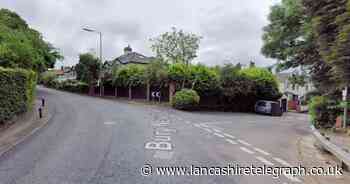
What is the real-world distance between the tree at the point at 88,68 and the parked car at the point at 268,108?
21.7 m

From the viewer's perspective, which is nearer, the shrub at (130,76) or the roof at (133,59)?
the shrub at (130,76)

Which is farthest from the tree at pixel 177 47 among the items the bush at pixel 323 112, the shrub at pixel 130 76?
the bush at pixel 323 112

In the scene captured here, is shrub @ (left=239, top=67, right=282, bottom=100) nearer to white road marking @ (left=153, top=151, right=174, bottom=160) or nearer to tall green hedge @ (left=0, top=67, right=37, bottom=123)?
tall green hedge @ (left=0, top=67, right=37, bottom=123)

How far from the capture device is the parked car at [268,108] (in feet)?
90.9

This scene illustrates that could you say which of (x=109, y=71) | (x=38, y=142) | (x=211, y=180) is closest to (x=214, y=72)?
(x=109, y=71)

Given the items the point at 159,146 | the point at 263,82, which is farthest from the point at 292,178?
the point at 263,82

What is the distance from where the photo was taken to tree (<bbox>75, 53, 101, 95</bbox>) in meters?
36.4

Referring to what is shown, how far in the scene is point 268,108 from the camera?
2778 cm

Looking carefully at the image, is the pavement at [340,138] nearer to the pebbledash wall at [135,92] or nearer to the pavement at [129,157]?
the pavement at [129,157]

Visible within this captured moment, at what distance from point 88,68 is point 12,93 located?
27271 millimetres

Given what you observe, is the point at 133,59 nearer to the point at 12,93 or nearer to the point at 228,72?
the point at 228,72

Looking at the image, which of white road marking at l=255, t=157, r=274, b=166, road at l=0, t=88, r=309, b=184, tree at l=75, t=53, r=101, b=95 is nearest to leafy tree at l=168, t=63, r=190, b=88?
tree at l=75, t=53, r=101, b=95

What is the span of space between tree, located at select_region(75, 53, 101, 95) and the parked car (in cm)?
2170

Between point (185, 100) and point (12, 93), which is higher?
point (12, 93)
